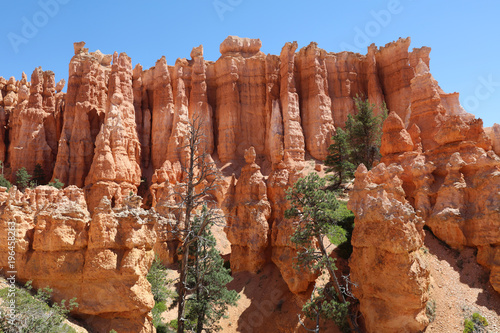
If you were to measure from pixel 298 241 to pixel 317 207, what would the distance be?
179 cm

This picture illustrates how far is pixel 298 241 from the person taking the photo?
15.6m

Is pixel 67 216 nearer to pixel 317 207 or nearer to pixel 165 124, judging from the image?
pixel 317 207

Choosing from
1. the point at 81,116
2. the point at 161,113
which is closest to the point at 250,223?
the point at 161,113

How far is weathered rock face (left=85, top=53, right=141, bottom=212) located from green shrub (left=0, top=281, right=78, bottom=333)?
2628 centimetres

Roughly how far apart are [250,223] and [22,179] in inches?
1233

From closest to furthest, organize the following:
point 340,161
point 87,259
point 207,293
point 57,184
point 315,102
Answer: point 87,259
point 207,293
point 340,161
point 57,184
point 315,102

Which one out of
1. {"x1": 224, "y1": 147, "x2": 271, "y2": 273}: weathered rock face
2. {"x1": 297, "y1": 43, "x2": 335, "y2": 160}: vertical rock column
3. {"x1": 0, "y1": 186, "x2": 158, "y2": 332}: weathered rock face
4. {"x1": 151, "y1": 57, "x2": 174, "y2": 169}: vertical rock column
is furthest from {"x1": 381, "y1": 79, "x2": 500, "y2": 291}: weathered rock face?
{"x1": 151, "y1": 57, "x2": 174, "y2": 169}: vertical rock column

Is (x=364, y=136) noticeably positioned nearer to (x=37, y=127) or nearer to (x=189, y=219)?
(x=189, y=219)

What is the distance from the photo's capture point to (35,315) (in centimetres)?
990

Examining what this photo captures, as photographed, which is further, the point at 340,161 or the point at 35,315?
the point at 340,161

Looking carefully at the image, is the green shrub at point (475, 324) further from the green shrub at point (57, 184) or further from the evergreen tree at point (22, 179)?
the evergreen tree at point (22, 179)

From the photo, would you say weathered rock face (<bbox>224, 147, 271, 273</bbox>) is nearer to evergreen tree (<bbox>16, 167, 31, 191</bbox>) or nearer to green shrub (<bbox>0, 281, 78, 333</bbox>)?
green shrub (<bbox>0, 281, 78, 333</bbox>)

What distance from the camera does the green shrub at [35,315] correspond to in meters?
9.55

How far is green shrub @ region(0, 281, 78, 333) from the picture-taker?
9.55m
